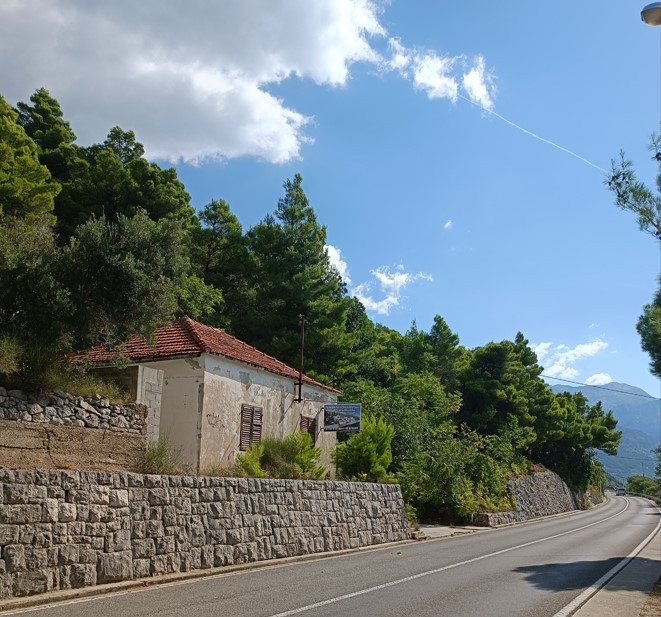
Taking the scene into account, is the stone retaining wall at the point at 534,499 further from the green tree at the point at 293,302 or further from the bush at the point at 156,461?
the bush at the point at 156,461

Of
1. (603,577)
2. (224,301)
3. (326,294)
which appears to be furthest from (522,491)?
(603,577)

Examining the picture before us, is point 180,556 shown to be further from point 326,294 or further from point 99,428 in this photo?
point 326,294

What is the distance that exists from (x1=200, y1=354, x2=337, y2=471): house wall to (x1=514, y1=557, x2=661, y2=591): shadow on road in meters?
9.46

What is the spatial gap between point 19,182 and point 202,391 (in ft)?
38.8

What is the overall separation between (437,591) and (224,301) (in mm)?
26422

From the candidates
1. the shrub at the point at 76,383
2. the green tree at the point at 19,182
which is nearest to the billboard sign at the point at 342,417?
the shrub at the point at 76,383

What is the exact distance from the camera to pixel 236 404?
20.5 metres

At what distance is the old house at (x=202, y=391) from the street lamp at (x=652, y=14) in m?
14.0

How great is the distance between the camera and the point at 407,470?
3064cm

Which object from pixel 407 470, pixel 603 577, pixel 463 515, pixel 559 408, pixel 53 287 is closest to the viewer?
pixel 603 577

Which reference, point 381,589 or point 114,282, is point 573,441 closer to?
point 114,282

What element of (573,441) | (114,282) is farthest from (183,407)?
(573,441)

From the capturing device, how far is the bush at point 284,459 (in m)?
17.8

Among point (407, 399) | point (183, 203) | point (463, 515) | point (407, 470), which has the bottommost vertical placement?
point (463, 515)
